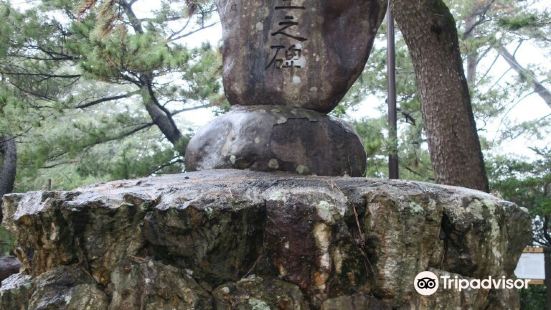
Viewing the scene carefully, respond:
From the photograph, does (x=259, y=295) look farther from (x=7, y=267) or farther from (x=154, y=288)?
(x=7, y=267)

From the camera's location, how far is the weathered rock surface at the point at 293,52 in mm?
3168

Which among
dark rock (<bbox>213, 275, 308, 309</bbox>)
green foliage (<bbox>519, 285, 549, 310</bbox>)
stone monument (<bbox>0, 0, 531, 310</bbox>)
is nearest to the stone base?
stone monument (<bbox>0, 0, 531, 310</bbox>)

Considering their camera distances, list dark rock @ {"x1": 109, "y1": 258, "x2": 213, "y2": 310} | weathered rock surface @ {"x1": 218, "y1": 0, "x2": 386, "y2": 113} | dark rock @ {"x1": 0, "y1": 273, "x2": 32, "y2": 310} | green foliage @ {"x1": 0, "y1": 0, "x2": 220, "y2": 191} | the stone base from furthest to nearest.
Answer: green foliage @ {"x1": 0, "y1": 0, "x2": 220, "y2": 191} → weathered rock surface @ {"x1": 218, "y1": 0, "x2": 386, "y2": 113} → the stone base → dark rock @ {"x1": 0, "y1": 273, "x2": 32, "y2": 310} → dark rock @ {"x1": 109, "y1": 258, "x2": 213, "y2": 310}

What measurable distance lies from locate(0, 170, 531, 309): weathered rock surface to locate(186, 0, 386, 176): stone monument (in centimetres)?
63

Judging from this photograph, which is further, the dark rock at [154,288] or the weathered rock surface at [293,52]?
the weathered rock surface at [293,52]

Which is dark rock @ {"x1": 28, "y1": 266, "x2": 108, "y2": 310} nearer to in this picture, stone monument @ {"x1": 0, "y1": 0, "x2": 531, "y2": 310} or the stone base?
stone monument @ {"x1": 0, "y1": 0, "x2": 531, "y2": 310}

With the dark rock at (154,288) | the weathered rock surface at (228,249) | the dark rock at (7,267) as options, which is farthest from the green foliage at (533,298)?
the dark rock at (154,288)

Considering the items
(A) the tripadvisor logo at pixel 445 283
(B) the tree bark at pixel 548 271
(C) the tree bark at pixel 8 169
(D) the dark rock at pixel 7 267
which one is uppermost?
(C) the tree bark at pixel 8 169

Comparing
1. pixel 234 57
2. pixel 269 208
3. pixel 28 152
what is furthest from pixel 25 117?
pixel 269 208

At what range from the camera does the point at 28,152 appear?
752 centimetres

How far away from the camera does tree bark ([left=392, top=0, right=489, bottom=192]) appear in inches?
201

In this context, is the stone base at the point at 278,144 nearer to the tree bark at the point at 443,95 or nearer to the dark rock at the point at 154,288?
the dark rock at the point at 154,288

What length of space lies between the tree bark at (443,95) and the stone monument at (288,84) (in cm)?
201

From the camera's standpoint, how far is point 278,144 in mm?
2885
